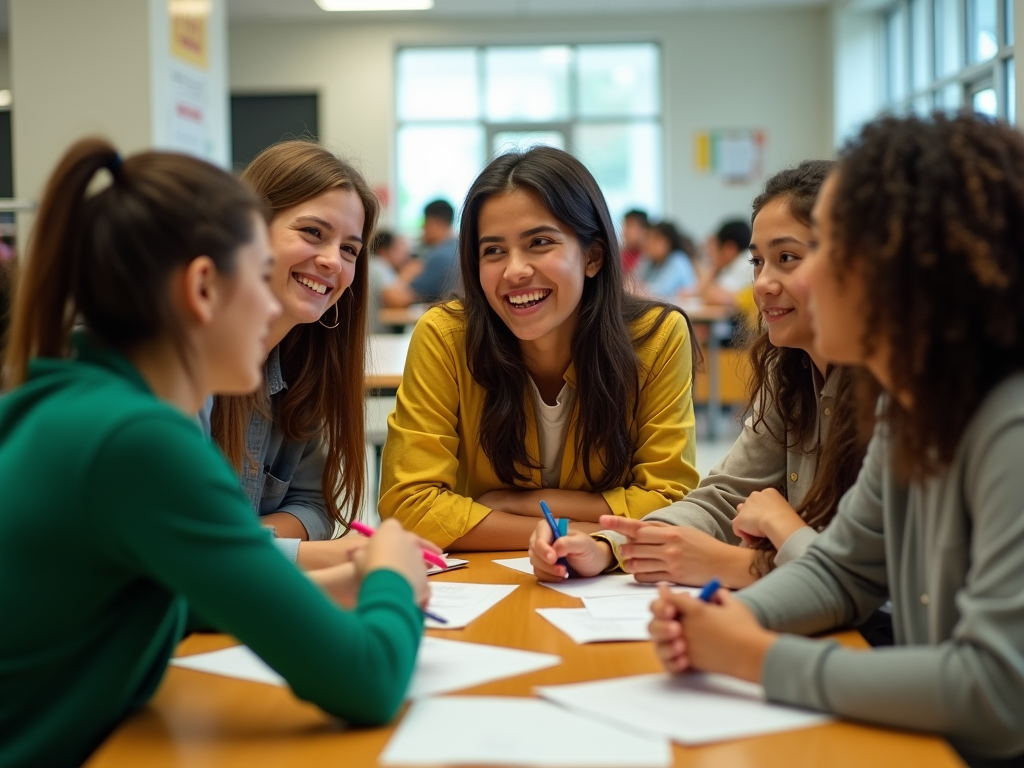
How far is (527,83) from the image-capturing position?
10391 millimetres

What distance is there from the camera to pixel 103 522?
0.92 m

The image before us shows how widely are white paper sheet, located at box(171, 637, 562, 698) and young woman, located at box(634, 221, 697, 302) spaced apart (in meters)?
6.89

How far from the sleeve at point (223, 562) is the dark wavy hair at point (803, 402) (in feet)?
2.47

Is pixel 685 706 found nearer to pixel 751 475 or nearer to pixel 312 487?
pixel 751 475

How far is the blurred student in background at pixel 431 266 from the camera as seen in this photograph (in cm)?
765

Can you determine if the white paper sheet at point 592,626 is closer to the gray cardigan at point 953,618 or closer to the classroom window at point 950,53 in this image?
the gray cardigan at point 953,618

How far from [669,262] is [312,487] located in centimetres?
647

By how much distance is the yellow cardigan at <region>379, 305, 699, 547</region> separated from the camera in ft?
6.38

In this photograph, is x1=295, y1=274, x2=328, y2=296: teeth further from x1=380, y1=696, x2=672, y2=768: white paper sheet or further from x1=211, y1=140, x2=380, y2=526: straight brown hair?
x1=380, y1=696, x2=672, y2=768: white paper sheet

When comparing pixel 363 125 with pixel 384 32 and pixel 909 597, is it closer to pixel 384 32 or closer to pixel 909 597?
pixel 384 32

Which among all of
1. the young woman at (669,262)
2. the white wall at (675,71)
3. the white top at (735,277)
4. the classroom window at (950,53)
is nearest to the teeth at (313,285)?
the classroom window at (950,53)

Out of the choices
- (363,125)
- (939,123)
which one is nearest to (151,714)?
(939,123)

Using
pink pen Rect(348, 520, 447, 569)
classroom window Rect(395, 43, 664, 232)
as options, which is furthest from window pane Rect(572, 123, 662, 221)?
pink pen Rect(348, 520, 447, 569)

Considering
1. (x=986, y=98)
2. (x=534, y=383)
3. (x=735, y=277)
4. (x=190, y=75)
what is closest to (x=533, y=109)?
(x=735, y=277)
